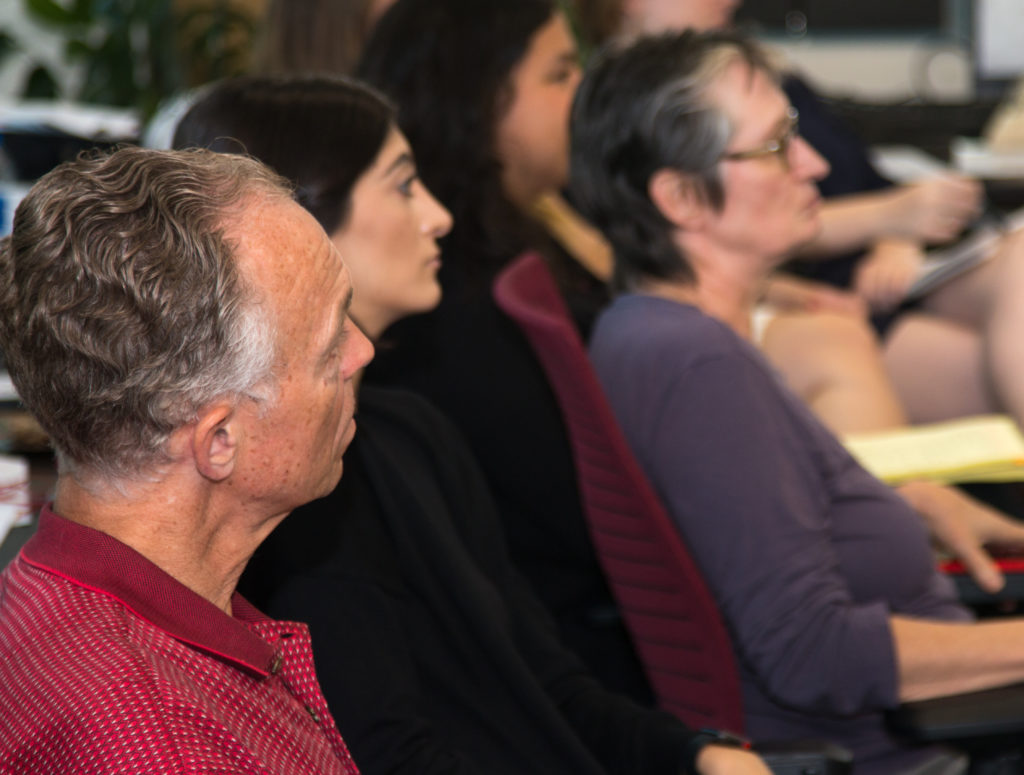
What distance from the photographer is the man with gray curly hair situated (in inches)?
27.4

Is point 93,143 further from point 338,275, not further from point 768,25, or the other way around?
point 768,25

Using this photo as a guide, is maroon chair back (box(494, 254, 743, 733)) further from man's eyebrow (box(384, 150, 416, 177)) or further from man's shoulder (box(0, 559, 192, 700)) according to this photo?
man's shoulder (box(0, 559, 192, 700))

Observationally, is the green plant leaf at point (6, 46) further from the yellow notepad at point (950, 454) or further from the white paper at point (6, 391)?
the yellow notepad at point (950, 454)

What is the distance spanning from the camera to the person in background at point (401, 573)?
1.08 meters

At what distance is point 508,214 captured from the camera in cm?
185

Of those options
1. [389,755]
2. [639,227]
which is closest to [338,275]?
[389,755]

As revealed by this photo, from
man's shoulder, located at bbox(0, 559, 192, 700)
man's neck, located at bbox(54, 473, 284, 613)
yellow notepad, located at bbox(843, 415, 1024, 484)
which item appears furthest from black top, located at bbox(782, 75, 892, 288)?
man's shoulder, located at bbox(0, 559, 192, 700)

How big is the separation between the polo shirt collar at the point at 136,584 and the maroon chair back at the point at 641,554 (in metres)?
0.63

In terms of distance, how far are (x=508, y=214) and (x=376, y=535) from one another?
2.71 ft

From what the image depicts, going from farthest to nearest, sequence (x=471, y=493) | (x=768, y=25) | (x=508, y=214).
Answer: (x=768, y=25), (x=508, y=214), (x=471, y=493)

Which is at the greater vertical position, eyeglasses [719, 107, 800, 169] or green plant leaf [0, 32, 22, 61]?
eyeglasses [719, 107, 800, 169]

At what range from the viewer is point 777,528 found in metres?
1.34

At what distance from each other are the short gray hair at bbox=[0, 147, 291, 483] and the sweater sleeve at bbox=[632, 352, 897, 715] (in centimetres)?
68

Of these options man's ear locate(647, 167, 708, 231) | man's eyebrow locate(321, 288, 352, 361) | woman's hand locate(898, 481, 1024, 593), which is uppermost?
man's eyebrow locate(321, 288, 352, 361)
